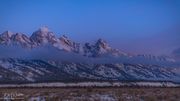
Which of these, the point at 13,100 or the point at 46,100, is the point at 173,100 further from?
the point at 13,100

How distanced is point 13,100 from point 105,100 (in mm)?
13907

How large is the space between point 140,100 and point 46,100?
45.1 ft

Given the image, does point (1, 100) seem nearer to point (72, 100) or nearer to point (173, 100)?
point (72, 100)

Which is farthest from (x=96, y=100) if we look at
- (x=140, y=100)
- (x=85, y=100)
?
(x=140, y=100)

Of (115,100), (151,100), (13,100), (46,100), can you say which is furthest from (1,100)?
(151,100)

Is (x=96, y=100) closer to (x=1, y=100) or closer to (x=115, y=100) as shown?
(x=115, y=100)

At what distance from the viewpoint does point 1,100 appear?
184ft

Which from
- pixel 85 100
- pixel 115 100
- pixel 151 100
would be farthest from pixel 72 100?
pixel 151 100

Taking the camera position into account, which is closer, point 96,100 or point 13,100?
point 13,100

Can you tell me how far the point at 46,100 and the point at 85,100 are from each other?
18.6 ft

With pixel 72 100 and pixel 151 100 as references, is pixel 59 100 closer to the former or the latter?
pixel 72 100

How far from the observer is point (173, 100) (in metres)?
63.0

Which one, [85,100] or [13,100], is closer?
[13,100]

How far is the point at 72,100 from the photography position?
63.3 meters
